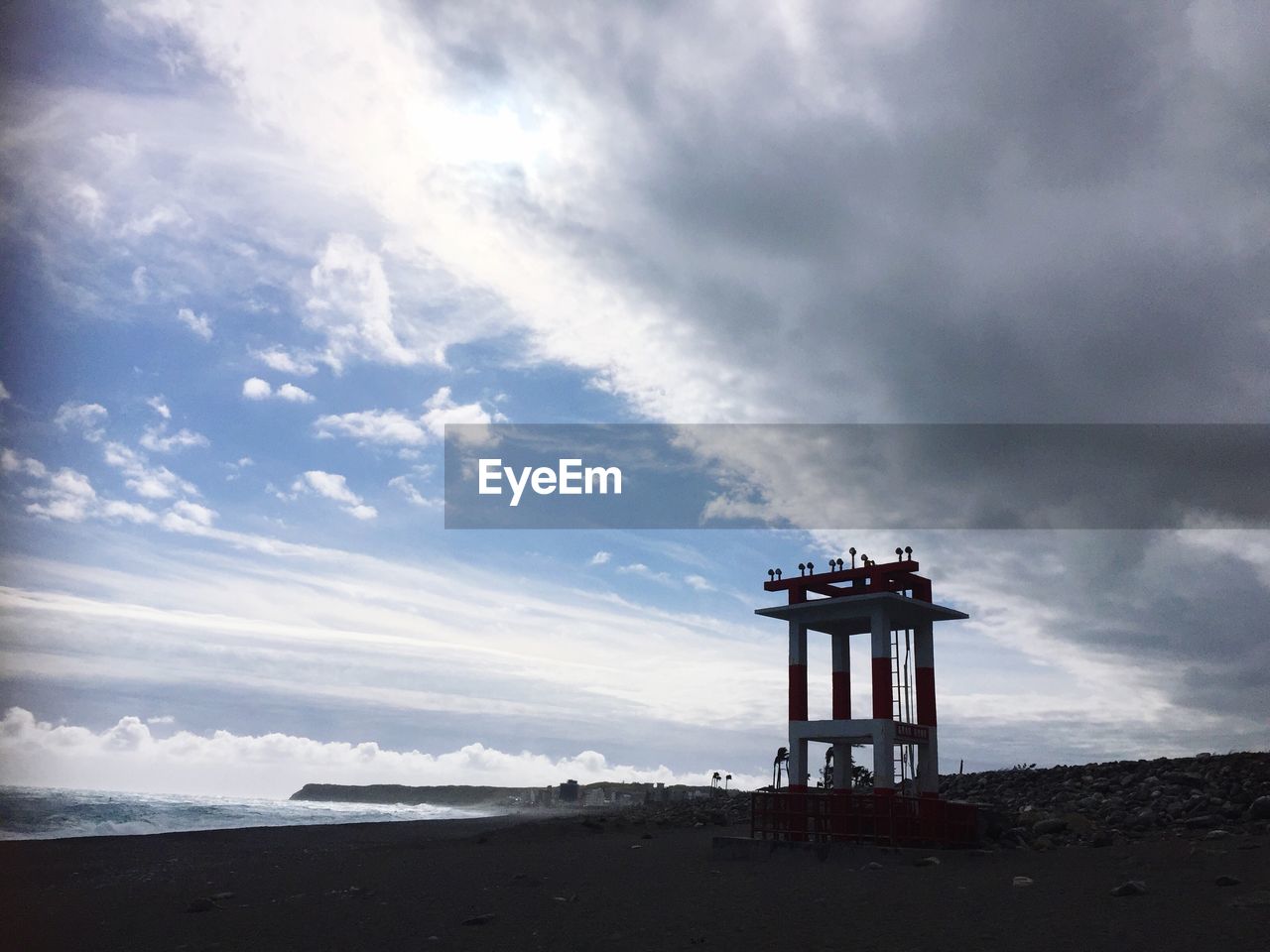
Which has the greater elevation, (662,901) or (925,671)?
(925,671)

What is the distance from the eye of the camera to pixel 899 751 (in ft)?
92.6

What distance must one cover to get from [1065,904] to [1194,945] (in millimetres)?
3416

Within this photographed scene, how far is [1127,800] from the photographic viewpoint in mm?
34250

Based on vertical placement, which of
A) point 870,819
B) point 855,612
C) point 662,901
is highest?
point 855,612

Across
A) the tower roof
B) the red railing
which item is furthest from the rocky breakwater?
the tower roof

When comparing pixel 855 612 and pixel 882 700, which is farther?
pixel 855 612

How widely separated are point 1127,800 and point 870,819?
14.2 meters

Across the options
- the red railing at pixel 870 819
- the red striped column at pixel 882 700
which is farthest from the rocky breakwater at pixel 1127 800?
the red striped column at pixel 882 700

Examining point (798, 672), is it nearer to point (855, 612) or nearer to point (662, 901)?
point (855, 612)

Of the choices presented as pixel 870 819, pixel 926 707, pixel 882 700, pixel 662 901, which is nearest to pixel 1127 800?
pixel 926 707

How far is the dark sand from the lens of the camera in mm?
14602

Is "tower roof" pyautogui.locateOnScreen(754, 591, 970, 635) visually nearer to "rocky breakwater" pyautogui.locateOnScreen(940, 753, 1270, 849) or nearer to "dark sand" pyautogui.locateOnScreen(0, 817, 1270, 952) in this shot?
"rocky breakwater" pyautogui.locateOnScreen(940, 753, 1270, 849)

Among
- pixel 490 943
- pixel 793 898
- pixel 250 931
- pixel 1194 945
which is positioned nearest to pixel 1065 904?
pixel 1194 945

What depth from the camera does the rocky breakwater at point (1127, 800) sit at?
1090 inches
